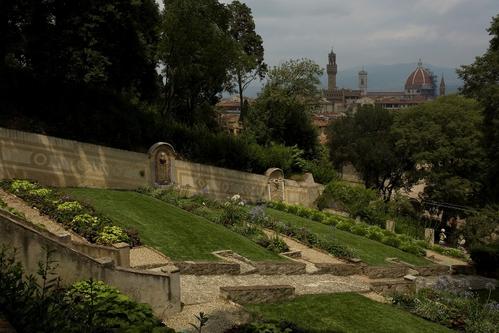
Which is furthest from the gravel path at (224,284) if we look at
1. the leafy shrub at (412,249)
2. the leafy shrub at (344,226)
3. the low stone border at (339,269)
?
the leafy shrub at (344,226)

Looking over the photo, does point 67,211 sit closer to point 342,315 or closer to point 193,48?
point 342,315

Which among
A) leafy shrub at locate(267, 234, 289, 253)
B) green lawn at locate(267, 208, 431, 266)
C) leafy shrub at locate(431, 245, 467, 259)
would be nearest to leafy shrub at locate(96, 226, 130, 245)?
leafy shrub at locate(267, 234, 289, 253)

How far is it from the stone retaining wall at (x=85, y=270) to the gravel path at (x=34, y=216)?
4269 mm

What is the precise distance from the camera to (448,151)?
129ft

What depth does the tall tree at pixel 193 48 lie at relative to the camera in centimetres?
3284

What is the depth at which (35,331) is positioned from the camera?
6660mm

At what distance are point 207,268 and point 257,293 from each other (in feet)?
7.76

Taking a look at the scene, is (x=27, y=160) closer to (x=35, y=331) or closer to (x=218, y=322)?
(x=218, y=322)

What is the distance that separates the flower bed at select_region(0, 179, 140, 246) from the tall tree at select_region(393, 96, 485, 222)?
29.5 meters

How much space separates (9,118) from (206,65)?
14.5 m

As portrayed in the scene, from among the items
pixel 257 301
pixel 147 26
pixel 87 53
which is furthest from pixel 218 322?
pixel 147 26

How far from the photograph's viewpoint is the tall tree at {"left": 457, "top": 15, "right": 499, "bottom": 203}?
28.2 m

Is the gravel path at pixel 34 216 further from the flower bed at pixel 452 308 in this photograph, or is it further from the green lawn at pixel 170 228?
the flower bed at pixel 452 308

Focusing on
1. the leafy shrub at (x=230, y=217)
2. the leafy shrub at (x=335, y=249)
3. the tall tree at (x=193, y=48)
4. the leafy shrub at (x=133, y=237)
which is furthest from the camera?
the tall tree at (x=193, y=48)
